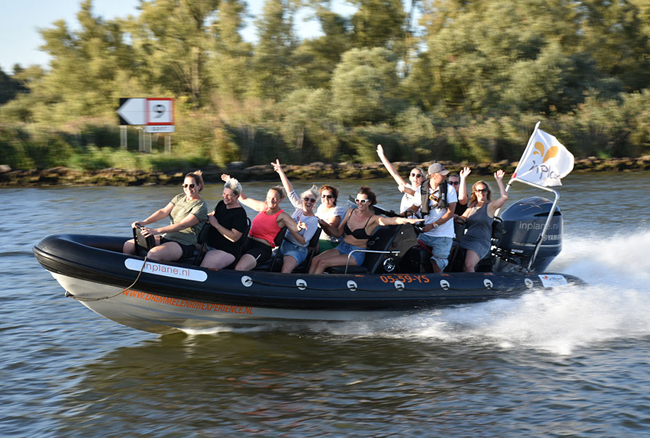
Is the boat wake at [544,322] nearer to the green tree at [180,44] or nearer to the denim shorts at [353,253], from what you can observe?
the denim shorts at [353,253]

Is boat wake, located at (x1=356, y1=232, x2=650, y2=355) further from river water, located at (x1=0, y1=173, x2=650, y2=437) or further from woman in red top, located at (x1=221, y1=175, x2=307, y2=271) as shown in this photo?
woman in red top, located at (x1=221, y1=175, x2=307, y2=271)

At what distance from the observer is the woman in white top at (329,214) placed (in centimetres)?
677

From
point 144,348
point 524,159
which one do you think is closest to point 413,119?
point 524,159

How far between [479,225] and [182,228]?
299 cm

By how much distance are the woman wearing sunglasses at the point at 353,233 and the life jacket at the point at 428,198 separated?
1.34 feet

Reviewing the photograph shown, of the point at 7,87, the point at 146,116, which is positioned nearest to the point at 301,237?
the point at 146,116

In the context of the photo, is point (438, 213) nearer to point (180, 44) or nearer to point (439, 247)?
point (439, 247)

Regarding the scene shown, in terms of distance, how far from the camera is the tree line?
85.2 ft

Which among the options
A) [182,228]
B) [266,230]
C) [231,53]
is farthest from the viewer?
[231,53]

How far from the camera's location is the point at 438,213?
6941 mm

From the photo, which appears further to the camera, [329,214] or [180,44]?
[180,44]

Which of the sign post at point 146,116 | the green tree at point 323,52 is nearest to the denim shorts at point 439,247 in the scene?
the sign post at point 146,116

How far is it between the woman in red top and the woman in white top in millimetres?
397

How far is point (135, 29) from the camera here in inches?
1273
